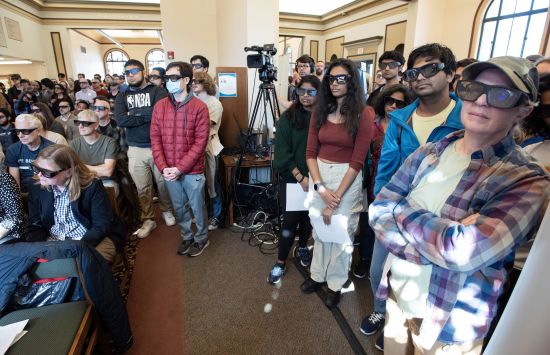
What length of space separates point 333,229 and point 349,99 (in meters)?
0.78

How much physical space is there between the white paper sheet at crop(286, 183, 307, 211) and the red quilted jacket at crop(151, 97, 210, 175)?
2.69 ft

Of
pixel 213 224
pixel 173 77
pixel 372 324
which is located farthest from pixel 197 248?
pixel 372 324

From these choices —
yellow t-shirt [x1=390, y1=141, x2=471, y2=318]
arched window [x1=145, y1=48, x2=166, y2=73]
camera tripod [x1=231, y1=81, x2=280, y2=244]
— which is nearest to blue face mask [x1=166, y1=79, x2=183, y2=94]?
camera tripod [x1=231, y1=81, x2=280, y2=244]

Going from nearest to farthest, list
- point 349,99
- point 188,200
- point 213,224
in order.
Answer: point 349,99 < point 188,200 < point 213,224

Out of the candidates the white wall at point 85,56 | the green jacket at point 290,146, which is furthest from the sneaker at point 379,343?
the white wall at point 85,56

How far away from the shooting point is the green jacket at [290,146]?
197 cm

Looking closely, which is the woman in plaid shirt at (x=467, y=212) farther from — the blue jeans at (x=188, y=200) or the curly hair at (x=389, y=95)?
the blue jeans at (x=188, y=200)

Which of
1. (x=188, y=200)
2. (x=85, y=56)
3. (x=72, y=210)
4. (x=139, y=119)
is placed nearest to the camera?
(x=72, y=210)

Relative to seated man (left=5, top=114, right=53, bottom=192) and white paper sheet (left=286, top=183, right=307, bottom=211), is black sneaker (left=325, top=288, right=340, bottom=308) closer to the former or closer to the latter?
white paper sheet (left=286, top=183, right=307, bottom=211)

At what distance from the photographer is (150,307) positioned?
196cm

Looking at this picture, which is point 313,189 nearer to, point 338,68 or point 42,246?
point 338,68

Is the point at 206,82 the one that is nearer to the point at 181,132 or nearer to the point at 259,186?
the point at 181,132

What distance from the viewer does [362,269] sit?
224cm

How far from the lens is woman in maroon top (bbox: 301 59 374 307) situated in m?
1.64
